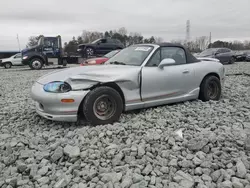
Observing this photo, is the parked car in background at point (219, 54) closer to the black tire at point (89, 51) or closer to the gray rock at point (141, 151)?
the black tire at point (89, 51)

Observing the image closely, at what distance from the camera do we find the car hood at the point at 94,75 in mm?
3697

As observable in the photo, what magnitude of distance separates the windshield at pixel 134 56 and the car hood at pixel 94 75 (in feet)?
1.03

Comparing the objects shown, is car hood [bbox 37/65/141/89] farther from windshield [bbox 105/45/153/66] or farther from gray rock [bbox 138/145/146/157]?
gray rock [bbox 138/145/146/157]

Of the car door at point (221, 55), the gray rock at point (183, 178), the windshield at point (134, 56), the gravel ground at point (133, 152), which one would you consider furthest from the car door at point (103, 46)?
the gray rock at point (183, 178)

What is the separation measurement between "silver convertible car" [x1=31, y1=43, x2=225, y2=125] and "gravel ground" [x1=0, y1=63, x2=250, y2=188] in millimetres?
282

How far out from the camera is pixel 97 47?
1925 cm

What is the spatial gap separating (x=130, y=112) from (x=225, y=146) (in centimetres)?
196

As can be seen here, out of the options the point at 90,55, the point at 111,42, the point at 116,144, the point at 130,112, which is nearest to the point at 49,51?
the point at 90,55

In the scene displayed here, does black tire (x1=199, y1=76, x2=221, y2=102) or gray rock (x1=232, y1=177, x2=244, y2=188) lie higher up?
black tire (x1=199, y1=76, x2=221, y2=102)

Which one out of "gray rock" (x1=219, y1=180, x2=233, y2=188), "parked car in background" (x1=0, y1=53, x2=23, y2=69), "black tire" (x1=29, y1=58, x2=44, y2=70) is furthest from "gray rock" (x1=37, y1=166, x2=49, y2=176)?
"parked car in background" (x1=0, y1=53, x2=23, y2=69)

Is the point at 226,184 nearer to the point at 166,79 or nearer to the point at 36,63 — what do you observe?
the point at 166,79

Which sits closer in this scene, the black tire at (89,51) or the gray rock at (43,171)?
the gray rock at (43,171)

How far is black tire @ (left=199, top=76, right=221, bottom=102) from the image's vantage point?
5.08m

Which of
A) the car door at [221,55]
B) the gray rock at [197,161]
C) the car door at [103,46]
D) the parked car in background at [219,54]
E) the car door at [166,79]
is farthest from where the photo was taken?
the car door at [221,55]
